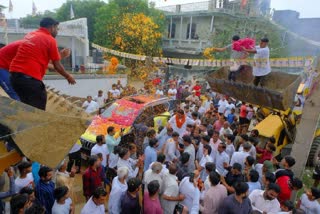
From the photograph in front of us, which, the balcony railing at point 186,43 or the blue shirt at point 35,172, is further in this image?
the balcony railing at point 186,43

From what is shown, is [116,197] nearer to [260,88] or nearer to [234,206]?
[234,206]

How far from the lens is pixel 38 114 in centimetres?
206

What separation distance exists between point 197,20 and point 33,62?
26.3 metres

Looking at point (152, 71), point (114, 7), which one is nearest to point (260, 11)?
point (152, 71)

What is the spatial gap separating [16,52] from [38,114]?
60.8 inches

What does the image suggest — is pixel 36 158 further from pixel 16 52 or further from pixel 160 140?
pixel 160 140

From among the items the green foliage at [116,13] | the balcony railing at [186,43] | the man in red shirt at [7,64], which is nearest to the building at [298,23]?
the balcony railing at [186,43]

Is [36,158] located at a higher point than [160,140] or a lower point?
higher

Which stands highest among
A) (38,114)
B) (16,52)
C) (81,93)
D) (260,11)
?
(260,11)

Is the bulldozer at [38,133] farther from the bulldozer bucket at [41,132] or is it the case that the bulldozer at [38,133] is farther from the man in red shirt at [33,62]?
the man in red shirt at [33,62]

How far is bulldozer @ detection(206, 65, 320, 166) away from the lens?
6.04m

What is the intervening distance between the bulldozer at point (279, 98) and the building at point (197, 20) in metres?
15.8

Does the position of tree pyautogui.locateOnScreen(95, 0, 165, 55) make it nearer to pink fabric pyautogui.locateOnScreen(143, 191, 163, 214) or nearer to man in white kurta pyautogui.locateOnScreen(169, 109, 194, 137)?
man in white kurta pyautogui.locateOnScreen(169, 109, 194, 137)

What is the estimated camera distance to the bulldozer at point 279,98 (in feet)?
19.8
